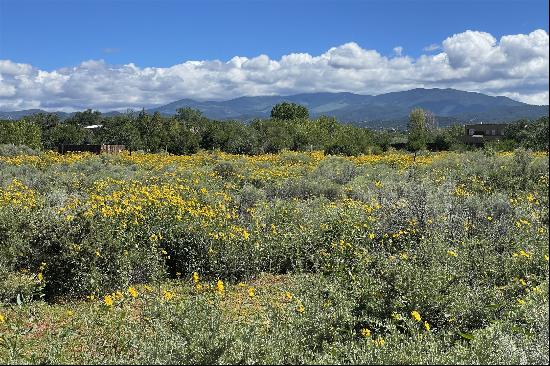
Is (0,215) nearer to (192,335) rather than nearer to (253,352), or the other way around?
(192,335)

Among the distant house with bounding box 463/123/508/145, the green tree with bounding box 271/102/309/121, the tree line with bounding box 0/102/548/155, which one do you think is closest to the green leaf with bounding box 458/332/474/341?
the tree line with bounding box 0/102/548/155

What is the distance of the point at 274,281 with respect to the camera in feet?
22.9

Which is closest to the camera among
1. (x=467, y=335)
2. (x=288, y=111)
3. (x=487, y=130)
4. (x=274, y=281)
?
(x=467, y=335)

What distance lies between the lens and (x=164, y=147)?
41.8m

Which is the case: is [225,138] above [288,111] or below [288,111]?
below

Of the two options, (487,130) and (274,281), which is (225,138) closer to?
(274,281)

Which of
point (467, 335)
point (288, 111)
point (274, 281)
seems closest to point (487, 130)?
point (288, 111)

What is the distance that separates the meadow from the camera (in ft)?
12.8

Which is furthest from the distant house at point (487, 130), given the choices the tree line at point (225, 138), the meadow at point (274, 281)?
the meadow at point (274, 281)

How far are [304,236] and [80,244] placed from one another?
3.21 metres

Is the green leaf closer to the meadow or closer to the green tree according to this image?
the meadow

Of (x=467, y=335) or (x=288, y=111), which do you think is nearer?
(x=467, y=335)

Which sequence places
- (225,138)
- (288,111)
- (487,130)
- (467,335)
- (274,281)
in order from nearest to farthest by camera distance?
(467,335), (274,281), (225,138), (288,111), (487,130)

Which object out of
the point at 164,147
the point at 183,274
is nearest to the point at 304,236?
the point at 183,274
